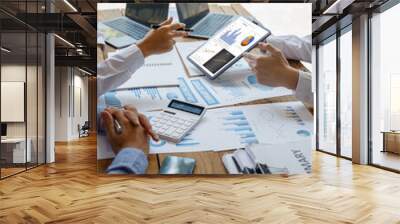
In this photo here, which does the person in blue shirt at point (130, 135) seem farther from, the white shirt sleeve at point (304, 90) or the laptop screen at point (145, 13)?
the white shirt sleeve at point (304, 90)

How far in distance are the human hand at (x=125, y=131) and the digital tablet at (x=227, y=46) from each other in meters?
1.28

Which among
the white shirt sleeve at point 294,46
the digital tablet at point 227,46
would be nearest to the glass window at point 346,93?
the white shirt sleeve at point 294,46

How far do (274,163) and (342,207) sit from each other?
1.95m

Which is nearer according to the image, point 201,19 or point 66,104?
point 201,19

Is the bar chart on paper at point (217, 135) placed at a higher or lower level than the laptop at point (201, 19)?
lower

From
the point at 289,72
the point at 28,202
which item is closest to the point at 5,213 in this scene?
the point at 28,202

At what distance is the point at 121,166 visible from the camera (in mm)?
6137

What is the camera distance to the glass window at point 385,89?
6645 mm

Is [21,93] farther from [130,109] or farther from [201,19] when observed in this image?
[201,19]

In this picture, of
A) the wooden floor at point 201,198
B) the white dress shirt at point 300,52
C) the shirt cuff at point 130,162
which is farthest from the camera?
the white dress shirt at point 300,52

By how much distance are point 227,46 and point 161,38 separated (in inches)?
40.8

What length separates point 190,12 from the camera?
612 centimetres

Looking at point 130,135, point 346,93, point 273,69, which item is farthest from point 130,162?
point 346,93

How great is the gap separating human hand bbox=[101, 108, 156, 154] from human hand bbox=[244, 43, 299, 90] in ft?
6.41
